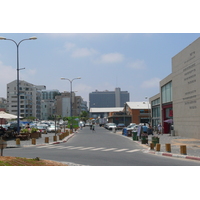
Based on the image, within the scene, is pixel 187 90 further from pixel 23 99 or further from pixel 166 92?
pixel 23 99

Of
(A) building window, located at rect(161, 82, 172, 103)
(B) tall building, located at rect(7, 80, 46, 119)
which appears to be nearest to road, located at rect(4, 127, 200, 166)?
(A) building window, located at rect(161, 82, 172, 103)

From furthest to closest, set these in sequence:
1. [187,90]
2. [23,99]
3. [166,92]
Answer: [23,99]
[166,92]
[187,90]

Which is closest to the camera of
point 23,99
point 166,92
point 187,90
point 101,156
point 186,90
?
point 101,156

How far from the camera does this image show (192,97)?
102ft

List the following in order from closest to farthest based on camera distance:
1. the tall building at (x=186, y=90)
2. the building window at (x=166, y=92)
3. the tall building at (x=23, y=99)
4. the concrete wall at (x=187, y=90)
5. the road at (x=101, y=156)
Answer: the road at (x=101, y=156) → the concrete wall at (x=187, y=90) → the tall building at (x=186, y=90) → the building window at (x=166, y=92) → the tall building at (x=23, y=99)

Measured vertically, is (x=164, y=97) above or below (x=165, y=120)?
Result: above

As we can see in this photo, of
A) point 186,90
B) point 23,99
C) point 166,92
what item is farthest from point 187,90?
point 23,99

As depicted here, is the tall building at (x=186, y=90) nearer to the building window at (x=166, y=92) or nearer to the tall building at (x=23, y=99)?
the building window at (x=166, y=92)

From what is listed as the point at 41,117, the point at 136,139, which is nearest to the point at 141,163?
the point at 136,139

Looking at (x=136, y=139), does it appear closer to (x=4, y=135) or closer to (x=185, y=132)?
(x=185, y=132)

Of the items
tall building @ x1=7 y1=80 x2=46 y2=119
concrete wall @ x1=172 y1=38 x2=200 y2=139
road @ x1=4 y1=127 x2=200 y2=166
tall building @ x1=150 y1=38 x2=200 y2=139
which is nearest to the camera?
road @ x1=4 y1=127 x2=200 y2=166

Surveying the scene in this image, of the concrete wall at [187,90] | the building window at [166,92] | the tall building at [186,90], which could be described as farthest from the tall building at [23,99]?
the concrete wall at [187,90]

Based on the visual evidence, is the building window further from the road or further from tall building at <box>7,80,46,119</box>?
tall building at <box>7,80,46,119</box>
